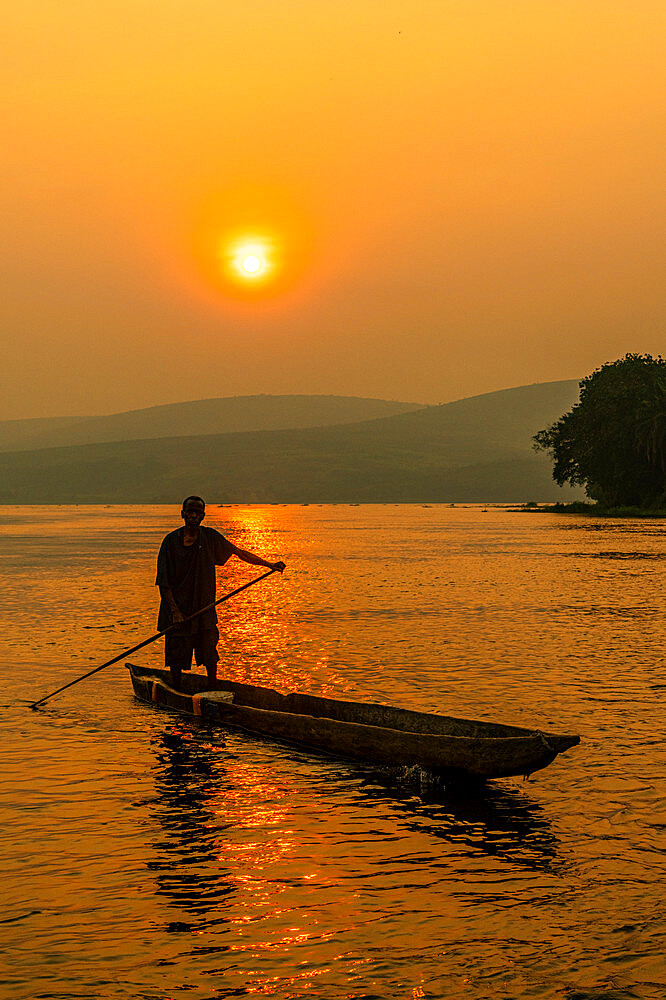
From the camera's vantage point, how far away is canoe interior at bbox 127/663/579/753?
10.4 m

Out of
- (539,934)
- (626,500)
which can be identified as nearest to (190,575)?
(539,934)

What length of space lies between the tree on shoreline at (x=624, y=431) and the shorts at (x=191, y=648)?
268 feet

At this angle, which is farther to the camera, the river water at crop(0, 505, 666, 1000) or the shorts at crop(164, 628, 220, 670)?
the shorts at crop(164, 628, 220, 670)

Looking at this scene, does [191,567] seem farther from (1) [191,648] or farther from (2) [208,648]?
(1) [191,648]

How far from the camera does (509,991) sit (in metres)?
6.19

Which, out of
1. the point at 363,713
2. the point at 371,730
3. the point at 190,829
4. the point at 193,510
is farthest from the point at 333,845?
the point at 193,510

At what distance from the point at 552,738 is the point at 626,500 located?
329ft

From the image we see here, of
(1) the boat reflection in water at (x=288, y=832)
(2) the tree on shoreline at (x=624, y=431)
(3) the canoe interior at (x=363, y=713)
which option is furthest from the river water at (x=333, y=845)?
(2) the tree on shoreline at (x=624, y=431)

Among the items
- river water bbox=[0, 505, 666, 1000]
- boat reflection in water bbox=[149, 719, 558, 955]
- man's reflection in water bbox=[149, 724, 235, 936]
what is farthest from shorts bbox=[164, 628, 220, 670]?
boat reflection in water bbox=[149, 719, 558, 955]

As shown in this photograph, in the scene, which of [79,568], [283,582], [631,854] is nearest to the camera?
[631,854]

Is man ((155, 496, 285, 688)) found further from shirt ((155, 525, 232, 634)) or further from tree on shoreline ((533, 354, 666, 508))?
tree on shoreline ((533, 354, 666, 508))

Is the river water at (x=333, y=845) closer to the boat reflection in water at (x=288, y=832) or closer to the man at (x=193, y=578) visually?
the boat reflection in water at (x=288, y=832)

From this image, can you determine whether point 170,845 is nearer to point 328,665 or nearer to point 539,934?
point 539,934

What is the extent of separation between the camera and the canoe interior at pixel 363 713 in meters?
10.4
